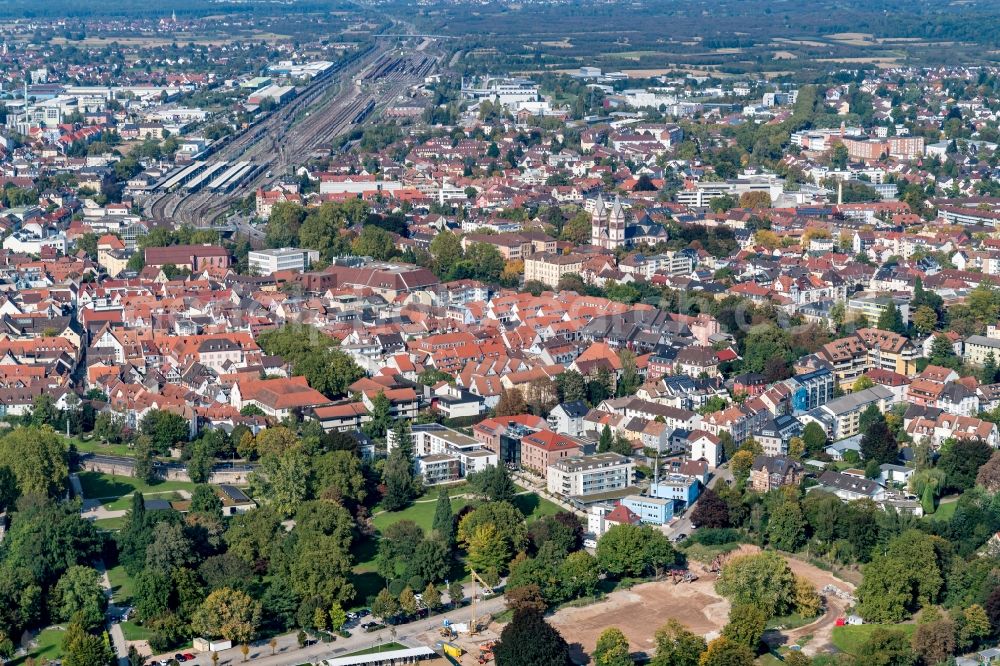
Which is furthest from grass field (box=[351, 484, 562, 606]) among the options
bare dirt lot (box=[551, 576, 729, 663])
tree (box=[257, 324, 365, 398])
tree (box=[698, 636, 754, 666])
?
tree (box=[257, 324, 365, 398])

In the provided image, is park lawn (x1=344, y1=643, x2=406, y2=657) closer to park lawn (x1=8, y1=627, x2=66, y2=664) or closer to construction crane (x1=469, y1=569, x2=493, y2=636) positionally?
construction crane (x1=469, y1=569, x2=493, y2=636)

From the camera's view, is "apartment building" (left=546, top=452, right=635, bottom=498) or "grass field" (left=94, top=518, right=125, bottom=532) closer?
"grass field" (left=94, top=518, right=125, bottom=532)

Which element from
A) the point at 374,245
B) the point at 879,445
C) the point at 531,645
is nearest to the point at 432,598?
the point at 531,645

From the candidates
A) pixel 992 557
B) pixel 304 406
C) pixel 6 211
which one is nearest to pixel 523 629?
pixel 992 557

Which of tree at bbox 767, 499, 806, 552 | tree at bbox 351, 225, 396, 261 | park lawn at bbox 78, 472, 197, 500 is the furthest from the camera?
tree at bbox 351, 225, 396, 261

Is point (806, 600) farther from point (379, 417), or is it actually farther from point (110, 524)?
point (110, 524)

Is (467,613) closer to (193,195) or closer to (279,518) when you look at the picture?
(279,518)

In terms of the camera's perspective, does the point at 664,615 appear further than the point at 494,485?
No

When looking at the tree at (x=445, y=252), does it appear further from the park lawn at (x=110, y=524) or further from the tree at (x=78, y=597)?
the tree at (x=78, y=597)
